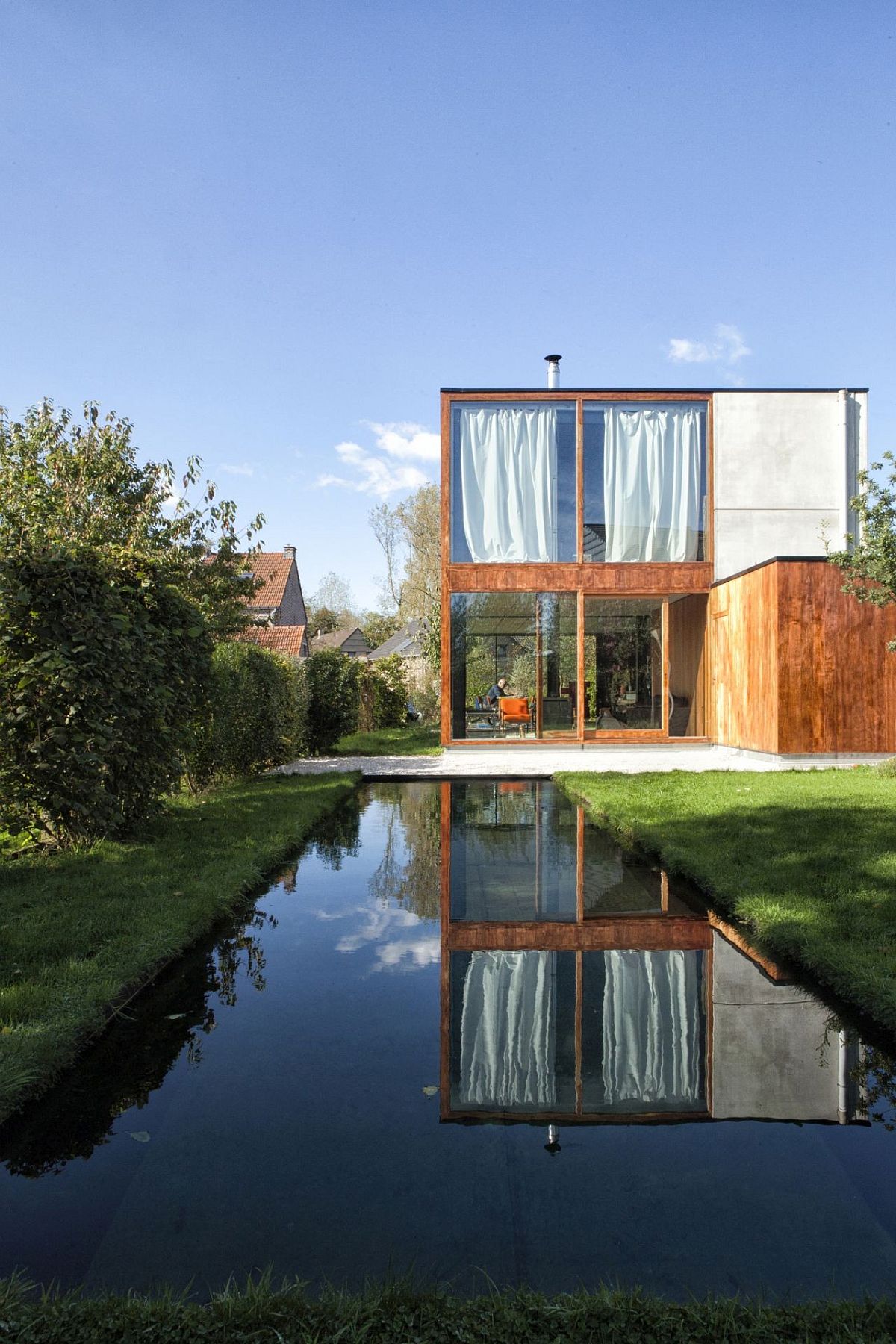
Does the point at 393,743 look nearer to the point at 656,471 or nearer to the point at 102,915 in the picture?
the point at 656,471

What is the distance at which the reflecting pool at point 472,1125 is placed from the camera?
201 cm

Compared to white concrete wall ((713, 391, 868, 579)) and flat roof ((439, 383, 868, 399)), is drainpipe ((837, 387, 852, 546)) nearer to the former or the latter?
white concrete wall ((713, 391, 868, 579))

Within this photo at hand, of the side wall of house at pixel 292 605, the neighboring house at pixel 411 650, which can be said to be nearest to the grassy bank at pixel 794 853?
the neighboring house at pixel 411 650

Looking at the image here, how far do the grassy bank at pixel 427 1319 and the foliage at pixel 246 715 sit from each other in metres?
6.30

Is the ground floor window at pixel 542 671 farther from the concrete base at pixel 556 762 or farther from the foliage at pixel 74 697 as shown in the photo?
the foliage at pixel 74 697

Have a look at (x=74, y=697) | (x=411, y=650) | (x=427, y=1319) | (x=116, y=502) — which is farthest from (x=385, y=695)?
(x=427, y=1319)

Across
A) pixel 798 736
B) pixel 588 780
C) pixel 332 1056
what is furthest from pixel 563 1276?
pixel 798 736

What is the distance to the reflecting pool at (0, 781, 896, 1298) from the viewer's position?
79.3 inches

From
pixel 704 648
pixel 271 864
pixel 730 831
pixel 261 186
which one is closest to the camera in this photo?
pixel 271 864

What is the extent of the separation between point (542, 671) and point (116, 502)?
26.2ft

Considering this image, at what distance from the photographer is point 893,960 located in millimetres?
3699

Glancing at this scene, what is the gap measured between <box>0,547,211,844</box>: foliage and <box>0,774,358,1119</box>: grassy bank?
1.36ft

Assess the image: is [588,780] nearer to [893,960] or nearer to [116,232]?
[893,960]

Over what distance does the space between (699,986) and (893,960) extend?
845mm
